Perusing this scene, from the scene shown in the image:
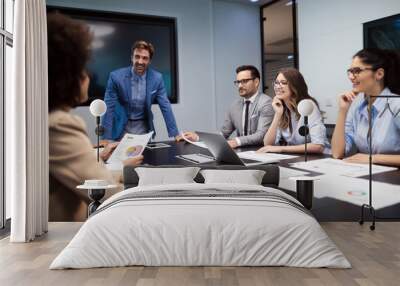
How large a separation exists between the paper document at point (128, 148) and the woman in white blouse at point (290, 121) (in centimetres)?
133

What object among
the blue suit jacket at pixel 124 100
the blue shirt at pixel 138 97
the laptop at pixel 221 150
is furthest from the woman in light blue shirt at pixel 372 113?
the blue shirt at pixel 138 97

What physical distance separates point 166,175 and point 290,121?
58.8 inches

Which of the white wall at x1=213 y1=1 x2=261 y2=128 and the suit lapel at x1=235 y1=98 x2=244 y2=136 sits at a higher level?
the white wall at x1=213 y1=1 x2=261 y2=128

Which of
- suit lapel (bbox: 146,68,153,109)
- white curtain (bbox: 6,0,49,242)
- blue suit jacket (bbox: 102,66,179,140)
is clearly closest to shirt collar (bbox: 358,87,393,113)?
blue suit jacket (bbox: 102,66,179,140)

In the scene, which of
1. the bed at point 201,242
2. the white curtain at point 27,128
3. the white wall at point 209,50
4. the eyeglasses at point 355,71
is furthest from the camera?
the white wall at point 209,50

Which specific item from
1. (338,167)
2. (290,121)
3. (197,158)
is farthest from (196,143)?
(338,167)

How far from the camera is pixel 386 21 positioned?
202 inches

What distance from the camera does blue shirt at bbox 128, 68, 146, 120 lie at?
551 cm

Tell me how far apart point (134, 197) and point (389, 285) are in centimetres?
196

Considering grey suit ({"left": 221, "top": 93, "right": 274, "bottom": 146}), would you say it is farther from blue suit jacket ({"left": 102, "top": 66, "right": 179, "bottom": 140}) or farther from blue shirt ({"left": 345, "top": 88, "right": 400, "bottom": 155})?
blue shirt ({"left": 345, "top": 88, "right": 400, "bottom": 155})

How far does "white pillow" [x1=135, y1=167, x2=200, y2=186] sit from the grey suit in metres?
0.65

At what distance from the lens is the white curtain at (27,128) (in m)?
4.42

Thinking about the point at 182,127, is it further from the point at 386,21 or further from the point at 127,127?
the point at 386,21

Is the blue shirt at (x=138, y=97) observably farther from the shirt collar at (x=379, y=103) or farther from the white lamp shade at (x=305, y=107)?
the shirt collar at (x=379, y=103)
